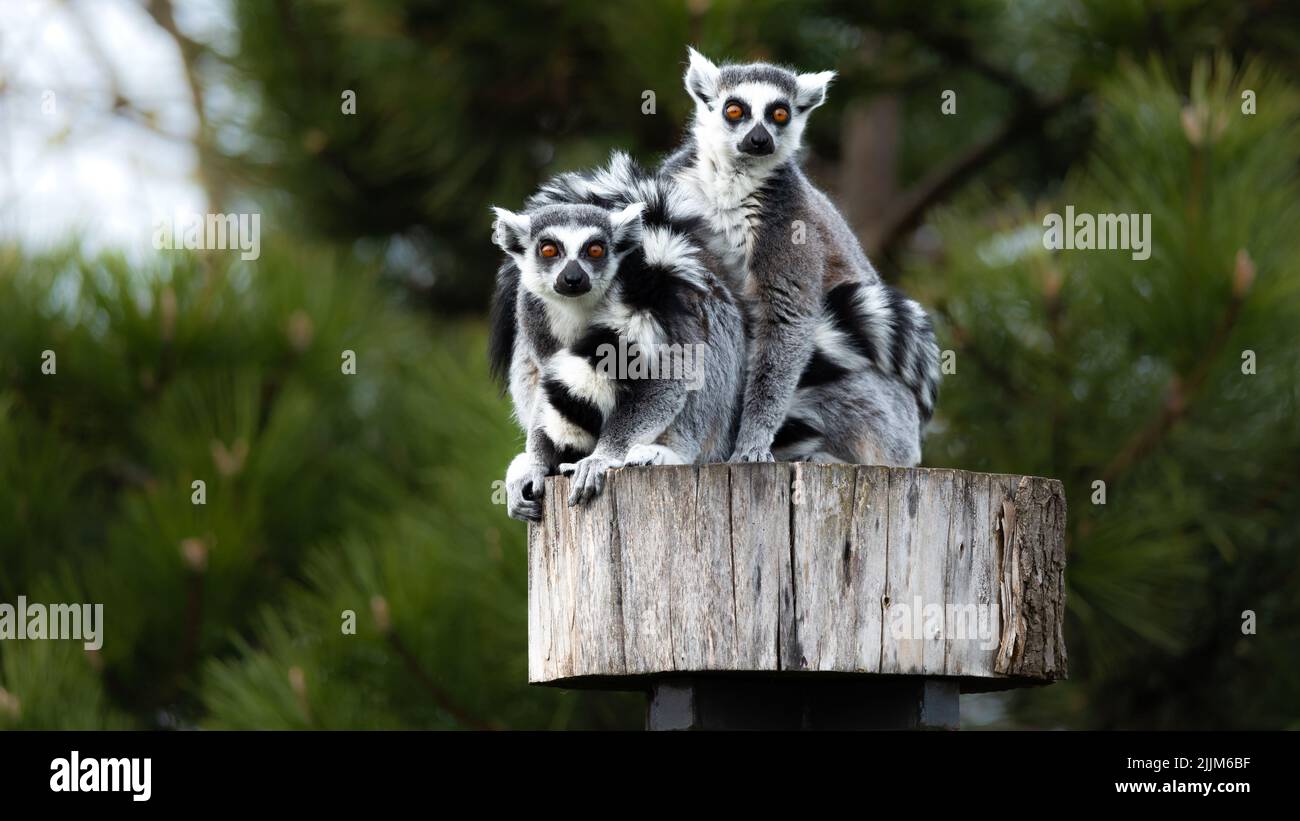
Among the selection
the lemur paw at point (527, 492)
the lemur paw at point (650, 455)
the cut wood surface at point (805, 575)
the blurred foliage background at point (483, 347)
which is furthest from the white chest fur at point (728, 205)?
the blurred foliage background at point (483, 347)

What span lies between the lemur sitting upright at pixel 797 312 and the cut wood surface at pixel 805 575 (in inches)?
25.7

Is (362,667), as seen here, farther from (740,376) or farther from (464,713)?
(740,376)

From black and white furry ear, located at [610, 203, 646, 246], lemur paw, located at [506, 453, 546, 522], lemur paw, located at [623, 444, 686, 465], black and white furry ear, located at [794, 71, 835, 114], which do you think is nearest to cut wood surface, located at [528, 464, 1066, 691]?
lemur paw, located at [623, 444, 686, 465]

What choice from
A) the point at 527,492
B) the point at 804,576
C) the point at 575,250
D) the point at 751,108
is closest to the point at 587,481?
the point at 527,492

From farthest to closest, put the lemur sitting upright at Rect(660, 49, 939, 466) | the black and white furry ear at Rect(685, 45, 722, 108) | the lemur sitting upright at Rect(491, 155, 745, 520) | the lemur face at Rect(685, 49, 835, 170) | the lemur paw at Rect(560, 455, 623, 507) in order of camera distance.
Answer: the black and white furry ear at Rect(685, 45, 722, 108), the lemur face at Rect(685, 49, 835, 170), the lemur sitting upright at Rect(660, 49, 939, 466), the lemur sitting upright at Rect(491, 155, 745, 520), the lemur paw at Rect(560, 455, 623, 507)

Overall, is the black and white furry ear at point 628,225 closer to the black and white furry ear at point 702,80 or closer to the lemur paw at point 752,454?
the lemur paw at point 752,454

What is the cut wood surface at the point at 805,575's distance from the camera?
3434 mm

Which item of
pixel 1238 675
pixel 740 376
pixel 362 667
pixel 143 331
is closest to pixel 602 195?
pixel 740 376

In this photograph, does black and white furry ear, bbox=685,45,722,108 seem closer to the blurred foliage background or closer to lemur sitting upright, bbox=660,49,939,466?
lemur sitting upright, bbox=660,49,939,466

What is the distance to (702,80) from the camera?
195 inches

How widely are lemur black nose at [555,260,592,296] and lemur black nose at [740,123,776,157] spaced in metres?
0.78

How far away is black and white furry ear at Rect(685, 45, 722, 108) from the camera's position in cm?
490

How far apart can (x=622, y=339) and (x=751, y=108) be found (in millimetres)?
1088

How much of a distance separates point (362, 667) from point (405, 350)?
109 inches
